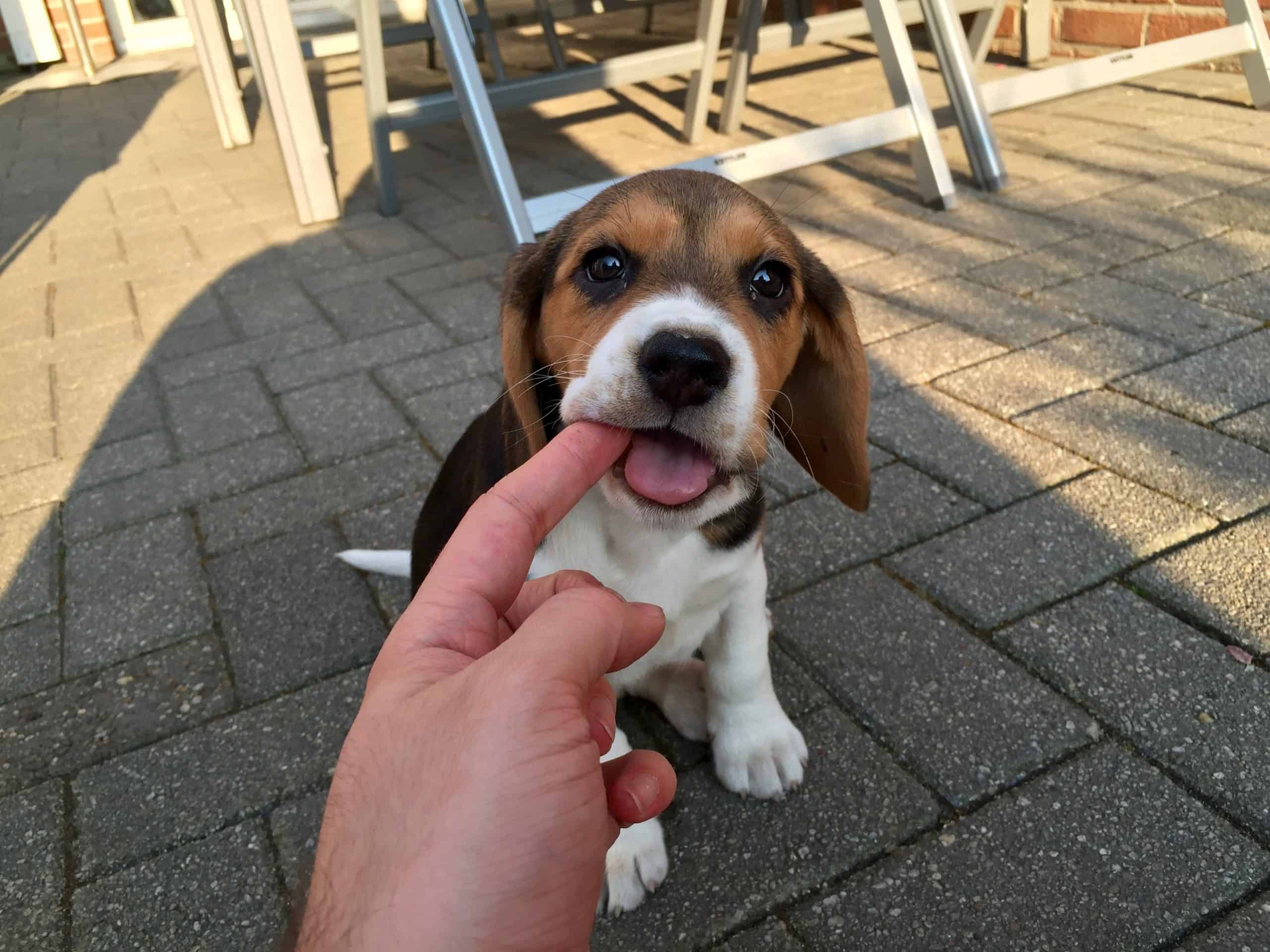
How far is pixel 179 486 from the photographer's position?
3.25m

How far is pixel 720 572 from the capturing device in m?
1.90

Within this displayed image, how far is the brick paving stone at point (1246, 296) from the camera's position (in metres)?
3.62

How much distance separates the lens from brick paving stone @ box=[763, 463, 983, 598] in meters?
2.60

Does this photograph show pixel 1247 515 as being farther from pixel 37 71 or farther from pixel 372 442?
pixel 37 71

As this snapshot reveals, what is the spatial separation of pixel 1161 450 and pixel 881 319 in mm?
1319

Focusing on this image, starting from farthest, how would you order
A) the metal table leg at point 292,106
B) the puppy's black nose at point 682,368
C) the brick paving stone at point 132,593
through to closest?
the metal table leg at point 292,106 < the brick paving stone at point 132,593 < the puppy's black nose at point 682,368

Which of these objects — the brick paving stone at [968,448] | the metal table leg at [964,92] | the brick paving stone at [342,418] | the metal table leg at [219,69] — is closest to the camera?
the brick paving stone at [968,448]

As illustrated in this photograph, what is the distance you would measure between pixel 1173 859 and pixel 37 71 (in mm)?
14739

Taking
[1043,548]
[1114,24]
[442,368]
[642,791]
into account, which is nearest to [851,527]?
[1043,548]

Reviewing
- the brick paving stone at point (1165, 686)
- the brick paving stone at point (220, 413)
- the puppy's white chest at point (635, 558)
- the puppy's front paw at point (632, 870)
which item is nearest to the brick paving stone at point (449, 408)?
the brick paving stone at point (220, 413)

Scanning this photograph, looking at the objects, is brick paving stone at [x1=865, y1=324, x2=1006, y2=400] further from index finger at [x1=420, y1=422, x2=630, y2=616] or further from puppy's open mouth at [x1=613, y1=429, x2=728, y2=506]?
index finger at [x1=420, y1=422, x2=630, y2=616]

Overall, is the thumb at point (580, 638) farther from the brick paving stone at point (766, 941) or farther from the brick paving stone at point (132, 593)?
the brick paving stone at point (132, 593)

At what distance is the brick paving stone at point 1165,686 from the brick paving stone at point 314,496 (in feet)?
6.23

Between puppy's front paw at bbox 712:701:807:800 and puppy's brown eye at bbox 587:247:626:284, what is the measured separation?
91 centimetres
